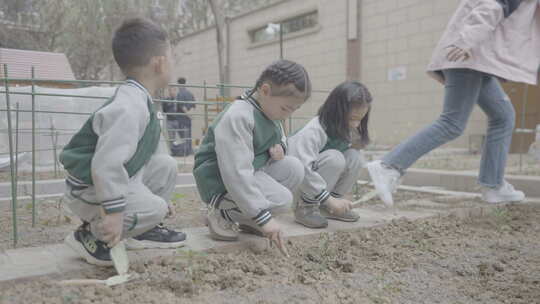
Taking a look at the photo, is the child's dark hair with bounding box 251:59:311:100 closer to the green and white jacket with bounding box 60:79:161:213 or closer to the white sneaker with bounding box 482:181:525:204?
the green and white jacket with bounding box 60:79:161:213

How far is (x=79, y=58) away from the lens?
40.2 ft

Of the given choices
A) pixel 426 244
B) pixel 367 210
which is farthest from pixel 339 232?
pixel 367 210

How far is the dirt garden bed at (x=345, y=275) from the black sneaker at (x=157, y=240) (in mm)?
114

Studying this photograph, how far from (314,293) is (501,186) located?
6.18 ft

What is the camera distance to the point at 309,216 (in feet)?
7.36

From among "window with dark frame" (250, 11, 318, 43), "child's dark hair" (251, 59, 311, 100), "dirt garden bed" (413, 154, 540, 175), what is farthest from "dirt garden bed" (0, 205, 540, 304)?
"window with dark frame" (250, 11, 318, 43)

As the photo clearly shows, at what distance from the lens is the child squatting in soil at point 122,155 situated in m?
1.39

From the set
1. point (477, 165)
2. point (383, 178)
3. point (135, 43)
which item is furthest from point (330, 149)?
A: point (477, 165)

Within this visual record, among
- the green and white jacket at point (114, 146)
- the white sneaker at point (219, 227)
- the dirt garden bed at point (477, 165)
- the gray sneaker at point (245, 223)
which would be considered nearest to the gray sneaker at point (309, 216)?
the gray sneaker at point (245, 223)

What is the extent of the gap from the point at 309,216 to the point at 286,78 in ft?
2.56

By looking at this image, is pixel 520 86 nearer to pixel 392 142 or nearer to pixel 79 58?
pixel 392 142

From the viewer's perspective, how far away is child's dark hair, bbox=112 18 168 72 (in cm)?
158

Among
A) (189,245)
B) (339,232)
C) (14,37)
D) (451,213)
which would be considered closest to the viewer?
(189,245)

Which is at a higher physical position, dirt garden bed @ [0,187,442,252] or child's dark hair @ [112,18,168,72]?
child's dark hair @ [112,18,168,72]
